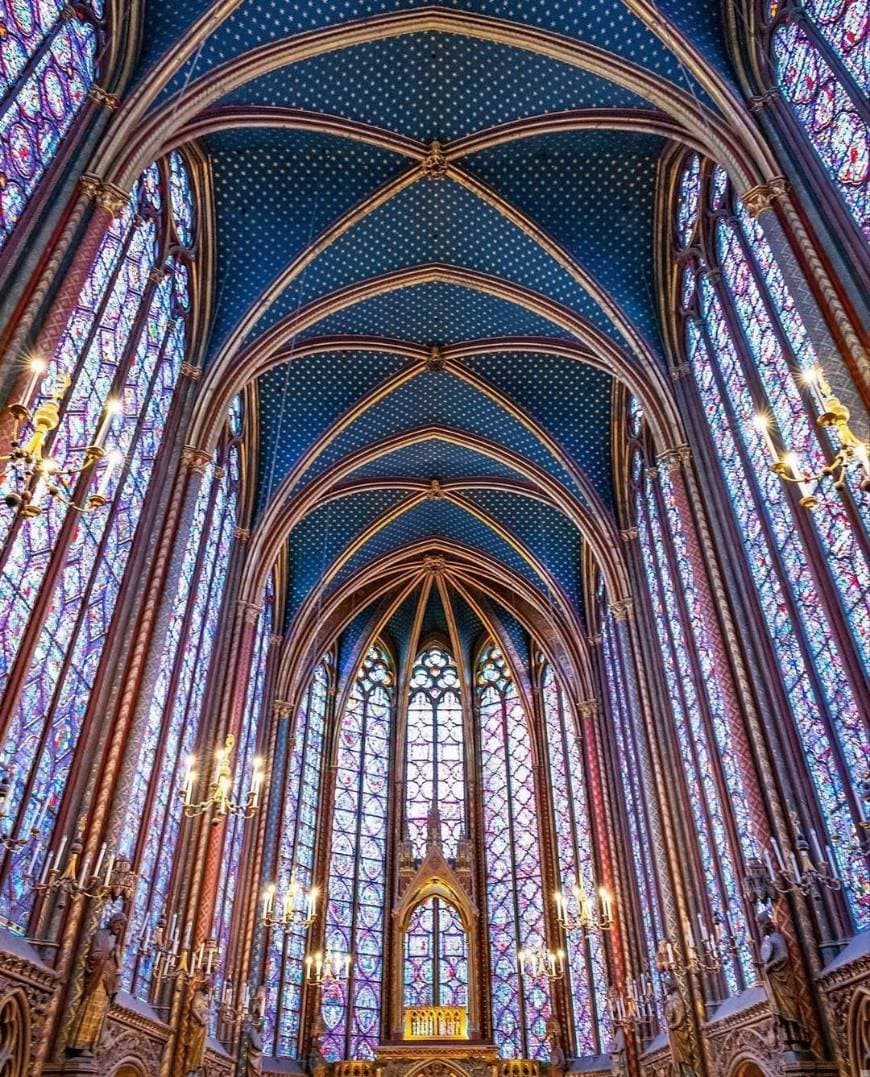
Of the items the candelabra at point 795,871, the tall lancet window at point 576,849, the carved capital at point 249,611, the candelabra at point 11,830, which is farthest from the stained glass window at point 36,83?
the tall lancet window at point 576,849

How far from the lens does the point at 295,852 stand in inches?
968

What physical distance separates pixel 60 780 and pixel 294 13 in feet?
39.8

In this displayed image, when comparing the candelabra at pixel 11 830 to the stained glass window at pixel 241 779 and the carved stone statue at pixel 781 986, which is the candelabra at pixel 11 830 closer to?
the stained glass window at pixel 241 779

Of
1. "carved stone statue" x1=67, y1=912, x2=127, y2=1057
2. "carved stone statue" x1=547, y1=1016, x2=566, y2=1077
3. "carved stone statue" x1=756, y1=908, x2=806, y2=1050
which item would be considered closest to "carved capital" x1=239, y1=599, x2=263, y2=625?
"carved stone statue" x1=67, y1=912, x2=127, y2=1057

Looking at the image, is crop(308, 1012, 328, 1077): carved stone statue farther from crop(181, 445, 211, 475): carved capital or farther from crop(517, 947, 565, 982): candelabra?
crop(181, 445, 211, 475): carved capital

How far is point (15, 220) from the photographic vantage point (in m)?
10.6

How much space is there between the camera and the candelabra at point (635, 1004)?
1755 centimetres

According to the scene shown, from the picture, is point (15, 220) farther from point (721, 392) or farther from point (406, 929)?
point (406, 929)

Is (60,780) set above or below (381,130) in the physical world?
below

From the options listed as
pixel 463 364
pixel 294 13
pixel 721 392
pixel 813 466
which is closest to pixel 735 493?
pixel 721 392

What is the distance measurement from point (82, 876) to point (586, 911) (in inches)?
476

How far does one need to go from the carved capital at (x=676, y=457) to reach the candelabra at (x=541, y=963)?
Answer: 13.9m

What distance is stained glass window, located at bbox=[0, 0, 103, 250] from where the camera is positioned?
10.4 meters

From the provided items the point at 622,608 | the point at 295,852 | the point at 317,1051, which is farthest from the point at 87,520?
the point at 317,1051
